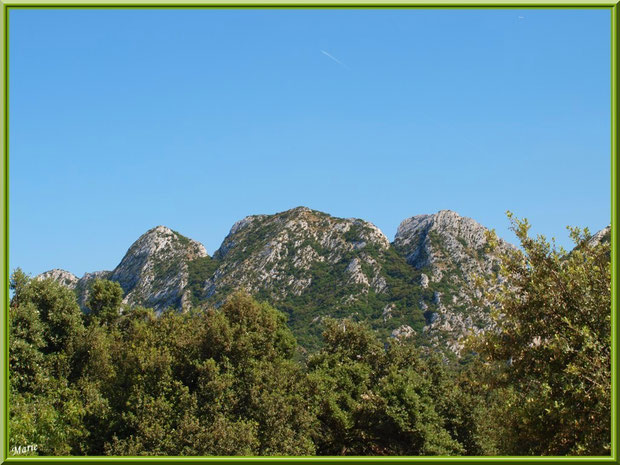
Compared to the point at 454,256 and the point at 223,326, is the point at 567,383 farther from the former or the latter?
the point at 454,256

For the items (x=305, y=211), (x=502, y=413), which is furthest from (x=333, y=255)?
(x=502, y=413)

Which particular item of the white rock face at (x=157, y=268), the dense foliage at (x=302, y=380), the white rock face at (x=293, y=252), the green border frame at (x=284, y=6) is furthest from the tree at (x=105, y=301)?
the white rock face at (x=157, y=268)

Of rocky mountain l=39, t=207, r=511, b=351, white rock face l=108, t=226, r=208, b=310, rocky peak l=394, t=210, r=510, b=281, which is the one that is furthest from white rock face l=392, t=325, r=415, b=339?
white rock face l=108, t=226, r=208, b=310

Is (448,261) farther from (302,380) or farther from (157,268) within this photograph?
(302,380)

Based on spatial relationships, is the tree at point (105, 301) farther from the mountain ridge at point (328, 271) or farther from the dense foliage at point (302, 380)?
the mountain ridge at point (328, 271)

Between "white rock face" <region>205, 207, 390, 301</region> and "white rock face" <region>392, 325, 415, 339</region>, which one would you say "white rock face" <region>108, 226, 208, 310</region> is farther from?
"white rock face" <region>392, 325, 415, 339</region>

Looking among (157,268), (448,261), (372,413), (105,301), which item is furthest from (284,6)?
(157,268)

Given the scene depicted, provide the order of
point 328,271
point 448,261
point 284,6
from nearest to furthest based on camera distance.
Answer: point 284,6 < point 448,261 < point 328,271
